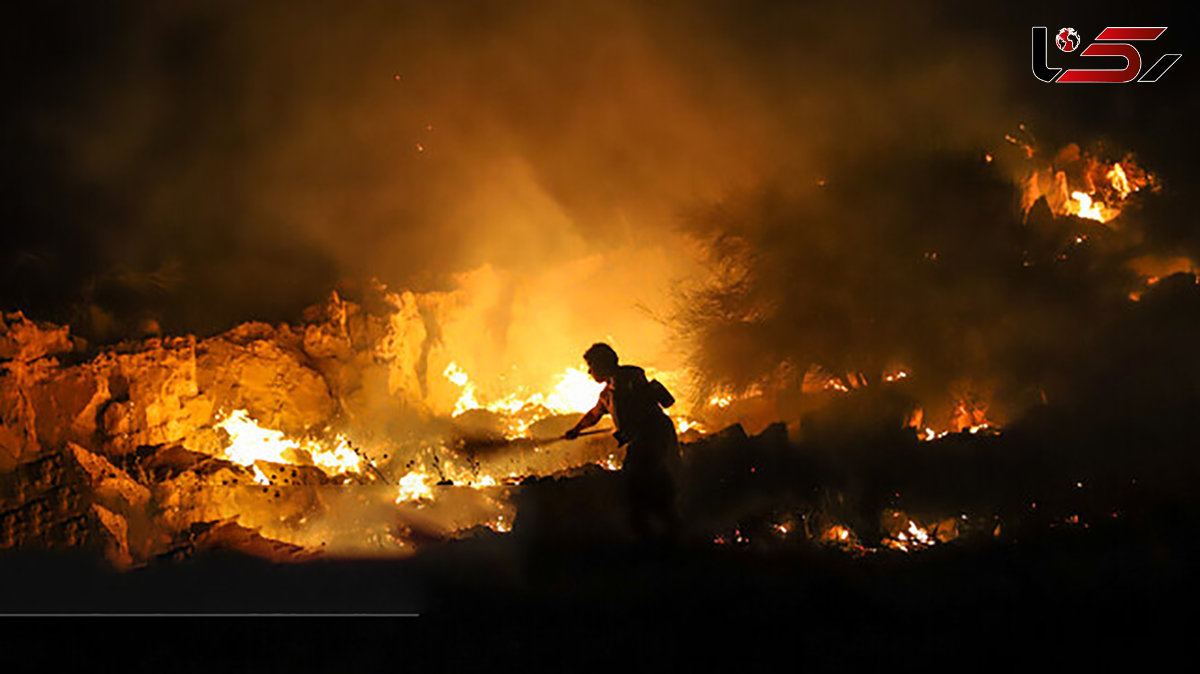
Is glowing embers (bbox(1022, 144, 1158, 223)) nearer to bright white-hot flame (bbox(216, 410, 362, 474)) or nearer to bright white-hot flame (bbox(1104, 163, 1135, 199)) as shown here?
bright white-hot flame (bbox(1104, 163, 1135, 199))

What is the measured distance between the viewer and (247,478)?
12898 mm

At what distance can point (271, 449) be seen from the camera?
45.8 feet

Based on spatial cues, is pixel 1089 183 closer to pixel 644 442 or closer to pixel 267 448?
pixel 644 442

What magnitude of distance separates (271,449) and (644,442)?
8.94 meters

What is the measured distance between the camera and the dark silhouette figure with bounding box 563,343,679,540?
7371 mm

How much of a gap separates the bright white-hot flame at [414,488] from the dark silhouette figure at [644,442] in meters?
5.89

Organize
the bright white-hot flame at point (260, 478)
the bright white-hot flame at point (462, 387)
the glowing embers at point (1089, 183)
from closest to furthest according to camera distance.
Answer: the bright white-hot flame at point (260, 478) → the bright white-hot flame at point (462, 387) → the glowing embers at point (1089, 183)

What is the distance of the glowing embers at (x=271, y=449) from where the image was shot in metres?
13.9

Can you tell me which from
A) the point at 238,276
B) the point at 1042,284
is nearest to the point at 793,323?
the point at 1042,284

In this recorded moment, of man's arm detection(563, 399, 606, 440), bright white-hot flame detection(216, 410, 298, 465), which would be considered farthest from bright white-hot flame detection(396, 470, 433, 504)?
man's arm detection(563, 399, 606, 440)

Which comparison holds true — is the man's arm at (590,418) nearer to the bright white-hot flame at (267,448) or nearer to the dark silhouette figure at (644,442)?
the dark silhouette figure at (644,442)

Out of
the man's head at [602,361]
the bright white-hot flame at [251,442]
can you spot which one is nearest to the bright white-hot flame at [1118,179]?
the man's head at [602,361]

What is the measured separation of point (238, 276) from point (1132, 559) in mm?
14745

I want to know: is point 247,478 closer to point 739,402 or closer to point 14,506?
point 14,506
